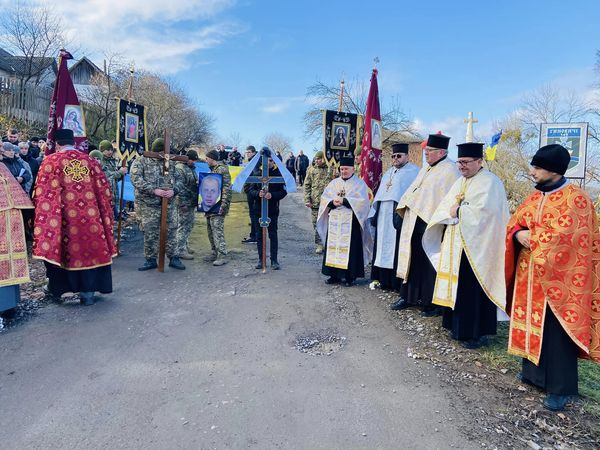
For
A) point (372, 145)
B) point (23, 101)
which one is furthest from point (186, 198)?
point (23, 101)

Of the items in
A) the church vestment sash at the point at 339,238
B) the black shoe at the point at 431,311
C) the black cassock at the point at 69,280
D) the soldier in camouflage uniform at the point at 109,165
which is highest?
the soldier in camouflage uniform at the point at 109,165

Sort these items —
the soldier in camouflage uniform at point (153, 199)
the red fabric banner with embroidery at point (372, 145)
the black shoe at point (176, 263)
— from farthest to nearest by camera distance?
1. the red fabric banner with embroidery at point (372, 145)
2. the black shoe at point (176, 263)
3. the soldier in camouflage uniform at point (153, 199)

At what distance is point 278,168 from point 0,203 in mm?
4155

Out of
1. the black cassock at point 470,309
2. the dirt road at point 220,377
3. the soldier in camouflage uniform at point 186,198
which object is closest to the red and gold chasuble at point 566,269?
the black cassock at point 470,309

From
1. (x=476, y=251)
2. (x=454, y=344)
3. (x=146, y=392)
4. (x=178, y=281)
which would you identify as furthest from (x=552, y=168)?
(x=178, y=281)

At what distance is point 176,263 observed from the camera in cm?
757

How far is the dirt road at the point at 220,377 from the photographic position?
297cm

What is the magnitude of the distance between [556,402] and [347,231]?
12.4ft

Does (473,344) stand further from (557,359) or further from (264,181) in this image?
(264,181)

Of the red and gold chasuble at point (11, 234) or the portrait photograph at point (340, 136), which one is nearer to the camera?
the red and gold chasuble at point (11, 234)

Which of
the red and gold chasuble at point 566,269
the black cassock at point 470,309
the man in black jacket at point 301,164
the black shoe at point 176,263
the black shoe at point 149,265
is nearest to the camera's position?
the red and gold chasuble at point 566,269

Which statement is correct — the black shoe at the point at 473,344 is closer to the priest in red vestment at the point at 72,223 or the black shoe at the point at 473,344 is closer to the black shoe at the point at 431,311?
the black shoe at the point at 431,311

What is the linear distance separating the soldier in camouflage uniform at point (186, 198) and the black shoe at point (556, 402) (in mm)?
6102

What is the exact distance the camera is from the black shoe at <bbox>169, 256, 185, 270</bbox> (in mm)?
7517
